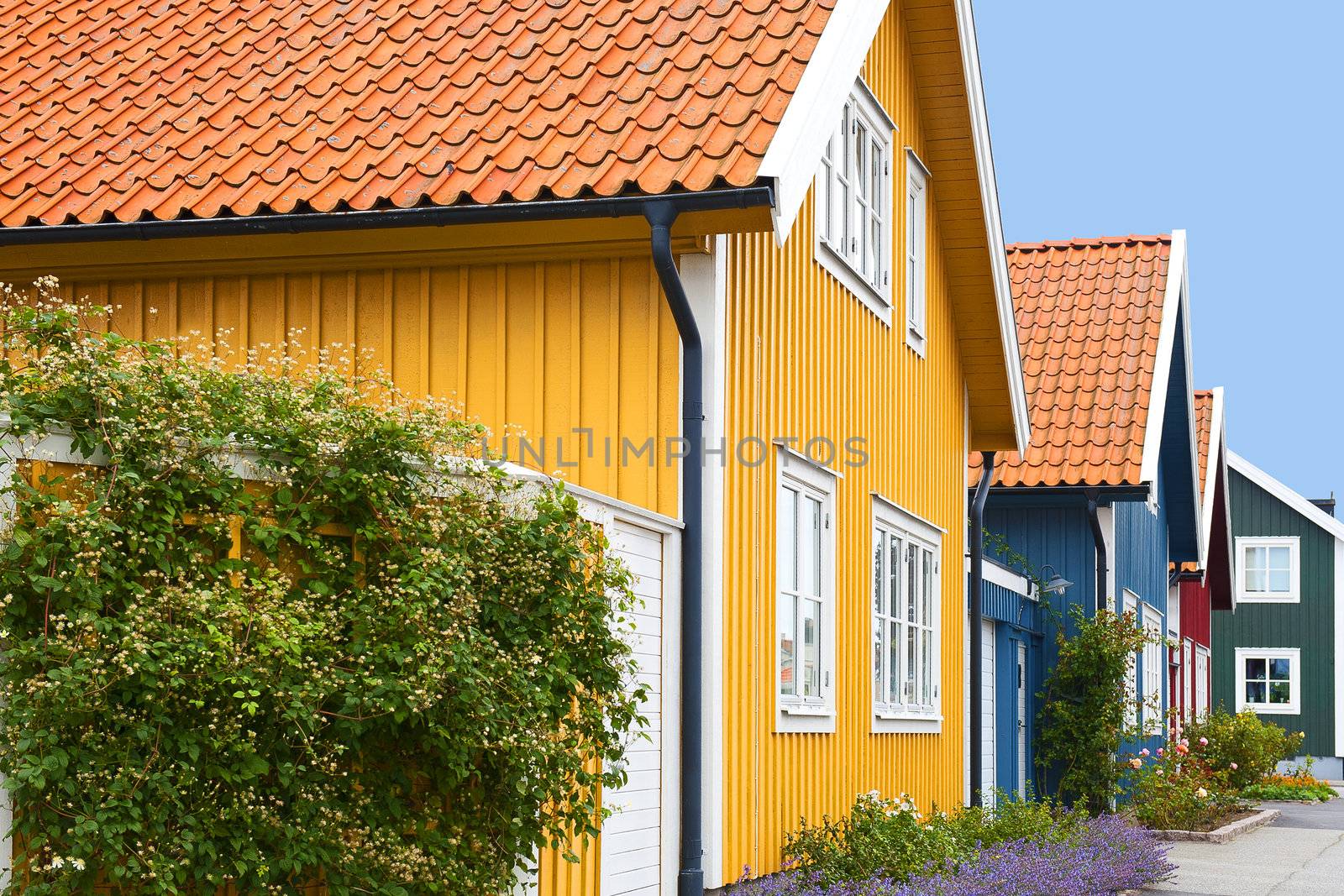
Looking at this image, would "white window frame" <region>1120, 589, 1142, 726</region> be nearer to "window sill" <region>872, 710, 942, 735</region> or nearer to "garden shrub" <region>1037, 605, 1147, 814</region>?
"garden shrub" <region>1037, 605, 1147, 814</region>

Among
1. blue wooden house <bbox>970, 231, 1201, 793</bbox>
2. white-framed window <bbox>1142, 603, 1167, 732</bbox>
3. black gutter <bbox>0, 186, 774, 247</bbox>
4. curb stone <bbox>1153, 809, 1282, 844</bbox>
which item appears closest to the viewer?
black gutter <bbox>0, 186, 774, 247</bbox>

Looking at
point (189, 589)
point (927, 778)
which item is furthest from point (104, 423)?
point (927, 778)

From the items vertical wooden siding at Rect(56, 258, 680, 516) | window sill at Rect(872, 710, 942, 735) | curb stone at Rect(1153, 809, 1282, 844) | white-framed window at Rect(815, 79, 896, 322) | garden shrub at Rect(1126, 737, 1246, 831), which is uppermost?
white-framed window at Rect(815, 79, 896, 322)

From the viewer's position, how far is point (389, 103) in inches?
361

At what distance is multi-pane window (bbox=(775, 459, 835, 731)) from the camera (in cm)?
973

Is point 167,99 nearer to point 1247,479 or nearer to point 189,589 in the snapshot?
point 189,589

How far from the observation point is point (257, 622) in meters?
5.16

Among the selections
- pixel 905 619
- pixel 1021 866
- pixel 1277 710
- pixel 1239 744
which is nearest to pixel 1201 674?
pixel 1277 710

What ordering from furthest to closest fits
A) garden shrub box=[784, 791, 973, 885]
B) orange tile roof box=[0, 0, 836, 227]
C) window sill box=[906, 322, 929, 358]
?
window sill box=[906, 322, 929, 358]
garden shrub box=[784, 791, 973, 885]
orange tile roof box=[0, 0, 836, 227]

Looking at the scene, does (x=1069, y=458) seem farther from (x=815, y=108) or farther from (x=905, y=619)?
(x=815, y=108)

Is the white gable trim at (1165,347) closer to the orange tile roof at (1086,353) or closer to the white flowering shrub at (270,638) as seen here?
the orange tile roof at (1086,353)

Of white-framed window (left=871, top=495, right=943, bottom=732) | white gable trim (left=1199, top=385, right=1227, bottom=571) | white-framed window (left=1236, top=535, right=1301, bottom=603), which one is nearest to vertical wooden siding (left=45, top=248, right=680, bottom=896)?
white-framed window (left=871, top=495, right=943, bottom=732)

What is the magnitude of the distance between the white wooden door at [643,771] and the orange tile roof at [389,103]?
169 cm

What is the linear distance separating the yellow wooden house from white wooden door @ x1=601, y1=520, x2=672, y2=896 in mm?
26
